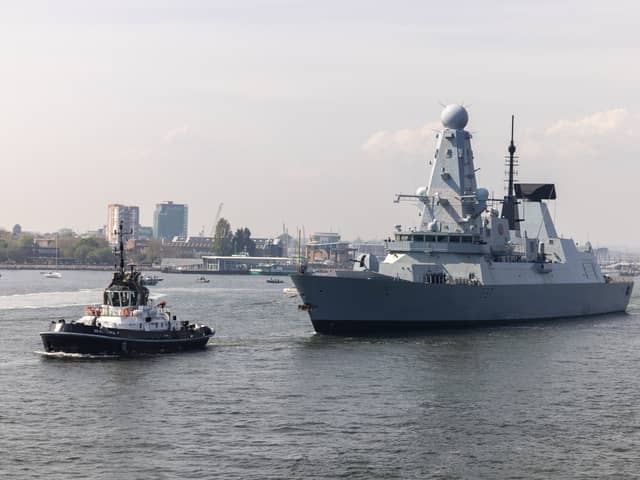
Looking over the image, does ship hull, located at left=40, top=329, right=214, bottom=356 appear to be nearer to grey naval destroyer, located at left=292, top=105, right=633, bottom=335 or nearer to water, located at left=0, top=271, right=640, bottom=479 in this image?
water, located at left=0, top=271, right=640, bottom=479

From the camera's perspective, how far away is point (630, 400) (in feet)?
132

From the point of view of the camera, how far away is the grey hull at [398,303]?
6003 cm

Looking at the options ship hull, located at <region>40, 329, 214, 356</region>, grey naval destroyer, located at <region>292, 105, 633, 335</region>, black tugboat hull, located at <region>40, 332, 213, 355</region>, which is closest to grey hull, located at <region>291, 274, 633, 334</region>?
grey naval destroyer, located at <region>292, 105, 633, 335</region>

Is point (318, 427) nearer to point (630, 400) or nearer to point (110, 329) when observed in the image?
point (630, 400)

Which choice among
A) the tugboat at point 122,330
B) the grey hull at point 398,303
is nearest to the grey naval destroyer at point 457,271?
the grey hull at point 398,303

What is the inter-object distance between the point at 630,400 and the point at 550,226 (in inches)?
1825

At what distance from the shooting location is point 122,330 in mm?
49938

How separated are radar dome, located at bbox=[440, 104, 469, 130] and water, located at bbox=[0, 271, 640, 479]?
1983cm

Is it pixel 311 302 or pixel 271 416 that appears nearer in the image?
pixel 271 416

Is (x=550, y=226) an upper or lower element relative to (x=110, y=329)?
upper

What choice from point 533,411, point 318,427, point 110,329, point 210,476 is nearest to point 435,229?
point 110,329

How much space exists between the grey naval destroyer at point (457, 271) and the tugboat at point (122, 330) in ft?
35.2

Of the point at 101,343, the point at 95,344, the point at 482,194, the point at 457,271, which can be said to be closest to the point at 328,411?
the point at 101,343

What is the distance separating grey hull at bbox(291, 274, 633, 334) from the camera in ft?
197
